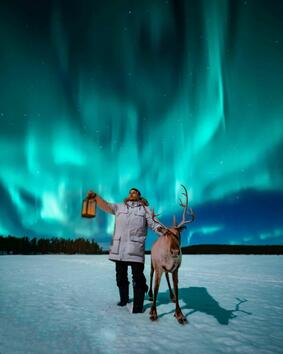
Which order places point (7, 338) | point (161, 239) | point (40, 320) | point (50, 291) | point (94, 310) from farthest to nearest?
1. point (50, 291)
2. point (94, 310)
3. point (161, 239)
4. point (40, 320)
5. point (7, 338)

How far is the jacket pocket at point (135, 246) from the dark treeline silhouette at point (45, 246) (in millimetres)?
87902

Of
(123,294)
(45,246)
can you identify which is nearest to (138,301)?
(123,294)

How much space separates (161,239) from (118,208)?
124 centimetres

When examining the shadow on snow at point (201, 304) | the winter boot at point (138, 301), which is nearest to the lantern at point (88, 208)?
the winter boot at point (138, 301)

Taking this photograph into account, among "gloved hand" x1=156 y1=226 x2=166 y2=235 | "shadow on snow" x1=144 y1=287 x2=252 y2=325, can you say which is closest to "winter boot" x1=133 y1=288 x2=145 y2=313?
"shadow on snow" x1=144 y1=287 x2=252 y2=325

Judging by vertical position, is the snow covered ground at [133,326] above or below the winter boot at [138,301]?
below

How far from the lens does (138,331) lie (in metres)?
4.23

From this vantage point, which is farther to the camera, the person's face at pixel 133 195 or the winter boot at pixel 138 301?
the person's face at pixel 133 195

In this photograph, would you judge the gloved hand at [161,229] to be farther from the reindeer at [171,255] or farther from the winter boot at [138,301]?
the winter boot at [138,301]

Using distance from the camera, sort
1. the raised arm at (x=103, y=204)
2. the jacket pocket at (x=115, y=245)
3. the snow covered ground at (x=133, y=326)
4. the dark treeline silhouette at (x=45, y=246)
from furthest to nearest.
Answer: the dark treeline silhouette at (x=45, y=246)
the raised arm at (x=103, y=204)
the jacket pocket at (x=115, y=245)
the snow covered ground at (x=133, y=326)

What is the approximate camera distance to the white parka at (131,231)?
5.51 meters

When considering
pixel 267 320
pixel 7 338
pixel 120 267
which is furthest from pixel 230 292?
pixel 7 338

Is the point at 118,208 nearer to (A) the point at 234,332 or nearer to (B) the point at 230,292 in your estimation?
(A) the point at 234,332

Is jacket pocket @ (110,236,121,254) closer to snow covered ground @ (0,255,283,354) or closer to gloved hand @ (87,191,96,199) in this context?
gloved hand @ (87,191,96,199)
